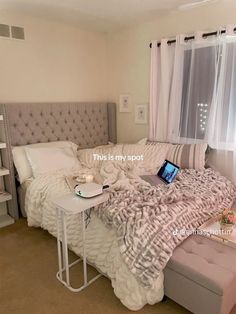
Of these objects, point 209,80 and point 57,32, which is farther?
point 57,32

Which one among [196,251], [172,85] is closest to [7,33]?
[172,85]

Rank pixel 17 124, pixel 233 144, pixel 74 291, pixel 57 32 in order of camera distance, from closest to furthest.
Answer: pixel 74 291 < pixel 233 144 < pixel 17 124 < pixel 57 32

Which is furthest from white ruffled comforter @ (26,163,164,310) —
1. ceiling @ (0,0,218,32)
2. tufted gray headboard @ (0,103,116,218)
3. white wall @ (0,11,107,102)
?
ceiling @ (0,0,218,32)

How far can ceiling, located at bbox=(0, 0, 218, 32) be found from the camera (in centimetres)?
250

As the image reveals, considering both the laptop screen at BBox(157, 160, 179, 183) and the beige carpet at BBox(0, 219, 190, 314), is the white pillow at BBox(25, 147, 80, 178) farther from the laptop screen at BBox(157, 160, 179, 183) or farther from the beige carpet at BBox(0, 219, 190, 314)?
the laptop screen at BBox(157, 160, 179, 183)

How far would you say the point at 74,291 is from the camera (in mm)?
1815

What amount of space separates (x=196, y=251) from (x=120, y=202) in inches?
24.0

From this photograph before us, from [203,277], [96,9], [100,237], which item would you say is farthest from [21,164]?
[203,277]

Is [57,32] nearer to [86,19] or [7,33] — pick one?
[86,19]

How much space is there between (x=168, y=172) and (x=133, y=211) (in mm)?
848

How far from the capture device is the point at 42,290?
1835 mm

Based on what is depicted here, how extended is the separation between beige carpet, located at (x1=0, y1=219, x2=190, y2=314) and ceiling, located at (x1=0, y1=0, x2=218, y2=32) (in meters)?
2.41

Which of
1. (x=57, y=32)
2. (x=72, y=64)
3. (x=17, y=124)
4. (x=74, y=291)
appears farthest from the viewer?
(x=72, y=64)

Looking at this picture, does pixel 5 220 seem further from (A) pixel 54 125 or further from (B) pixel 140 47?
(B) pixel 140 47
